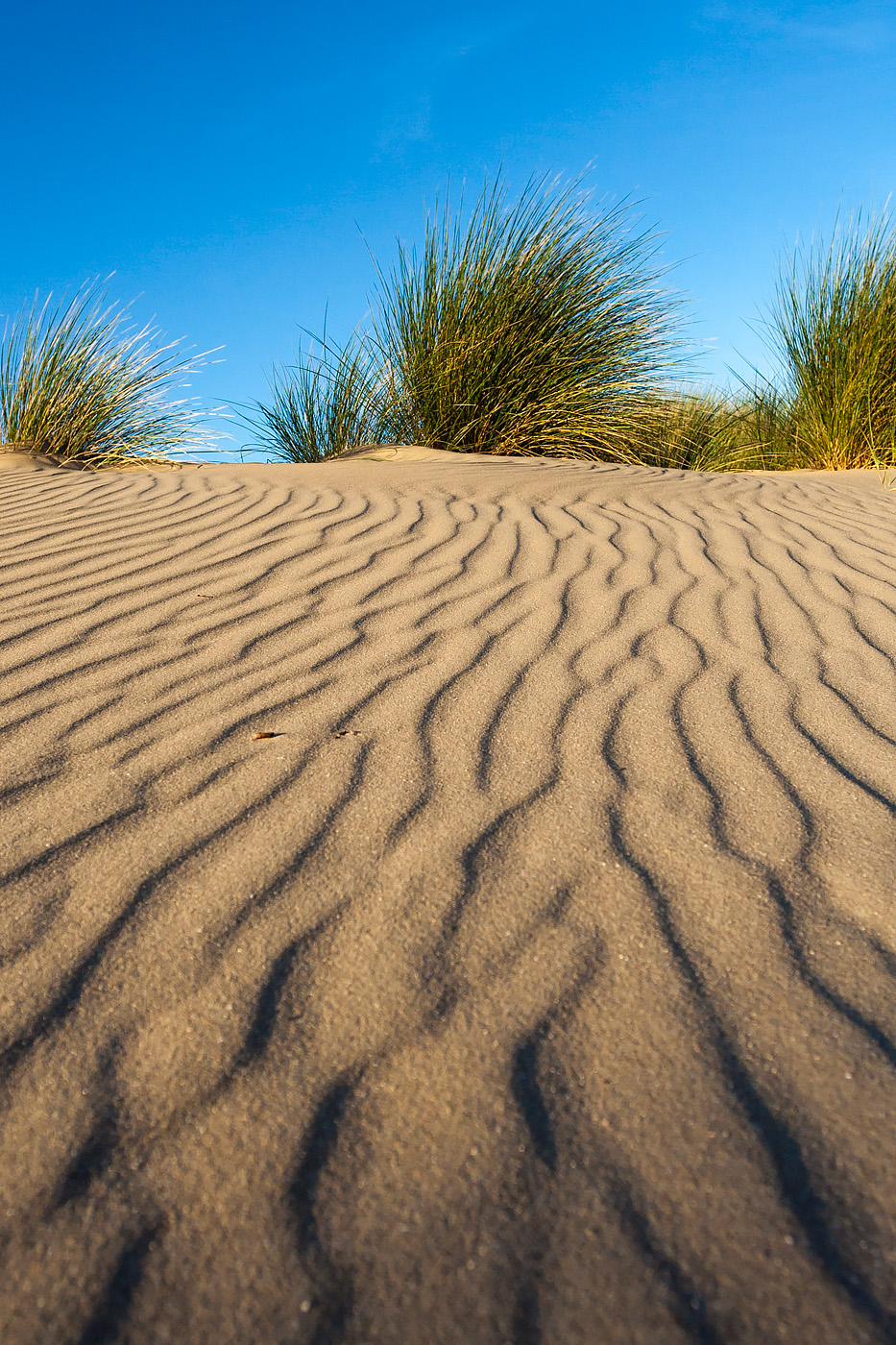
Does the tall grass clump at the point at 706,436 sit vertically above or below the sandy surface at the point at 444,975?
above

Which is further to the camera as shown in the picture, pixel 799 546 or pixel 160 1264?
pixel 799 546

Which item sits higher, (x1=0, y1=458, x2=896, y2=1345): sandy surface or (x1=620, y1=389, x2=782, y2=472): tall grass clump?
(x1=620, y1=389, x2=782, y2=472): tall grass clump

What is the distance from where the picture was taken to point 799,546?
12.5 feet

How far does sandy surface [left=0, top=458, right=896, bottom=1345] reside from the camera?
90 cm

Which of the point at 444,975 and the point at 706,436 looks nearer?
the point at 444,975

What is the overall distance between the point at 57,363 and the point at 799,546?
18.5 ft

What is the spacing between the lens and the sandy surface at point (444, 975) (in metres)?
0.90

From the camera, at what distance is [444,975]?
51.3 inches

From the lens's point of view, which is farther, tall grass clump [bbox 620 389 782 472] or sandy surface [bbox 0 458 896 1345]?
tall grass clump [bbox 620 389 782 472]

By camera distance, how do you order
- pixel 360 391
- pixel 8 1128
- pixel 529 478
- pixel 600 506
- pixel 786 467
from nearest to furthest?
pixel 8 1128, pixel 600 506, pixel 529 478, pixel 360 391, pixel 786 467

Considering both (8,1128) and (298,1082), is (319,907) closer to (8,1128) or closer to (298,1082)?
(298,1082)

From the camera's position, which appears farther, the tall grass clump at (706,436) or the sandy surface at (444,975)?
the tall grass clump at (706,436)

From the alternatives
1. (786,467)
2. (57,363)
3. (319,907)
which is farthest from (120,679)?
(786,467)

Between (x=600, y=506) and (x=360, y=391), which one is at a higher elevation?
(x=360, y=391)
